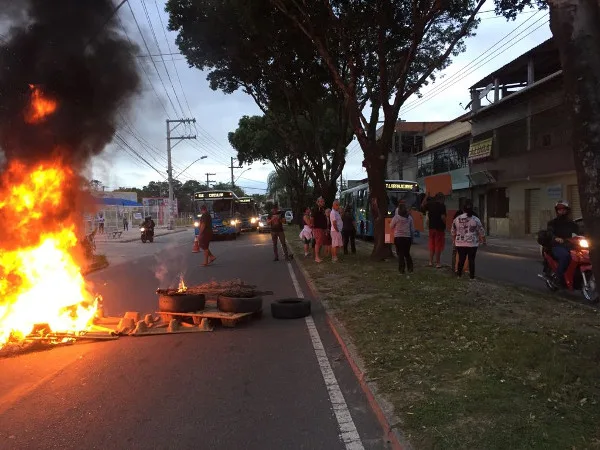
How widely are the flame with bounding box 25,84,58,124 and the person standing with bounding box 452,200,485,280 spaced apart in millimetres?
7644

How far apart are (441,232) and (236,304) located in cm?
643

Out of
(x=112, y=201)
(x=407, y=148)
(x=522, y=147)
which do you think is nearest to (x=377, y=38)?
(x=522, y=147)

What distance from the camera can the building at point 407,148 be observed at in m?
45.7

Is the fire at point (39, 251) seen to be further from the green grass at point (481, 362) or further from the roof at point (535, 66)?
the roof at point (535, 66)

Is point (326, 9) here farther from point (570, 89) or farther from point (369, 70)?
point (570, 89)

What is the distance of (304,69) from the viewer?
19.6m

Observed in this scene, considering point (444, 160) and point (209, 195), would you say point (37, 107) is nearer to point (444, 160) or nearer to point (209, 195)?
point (209, 195)

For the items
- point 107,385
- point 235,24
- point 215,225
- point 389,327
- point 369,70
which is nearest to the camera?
point 107,385

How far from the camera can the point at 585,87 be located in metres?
3.96

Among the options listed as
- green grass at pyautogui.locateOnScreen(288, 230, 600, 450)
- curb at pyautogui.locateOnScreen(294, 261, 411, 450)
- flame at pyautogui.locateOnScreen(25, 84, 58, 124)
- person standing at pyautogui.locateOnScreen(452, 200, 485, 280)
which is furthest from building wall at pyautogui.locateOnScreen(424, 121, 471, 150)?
flame at pyautogui.locateOnScreen(25, 84, 58, 124)

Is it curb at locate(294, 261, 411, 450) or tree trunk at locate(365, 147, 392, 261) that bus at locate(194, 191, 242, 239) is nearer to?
tree trunk at locate(365, 147, 392, 261)

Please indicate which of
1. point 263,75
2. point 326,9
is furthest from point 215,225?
point 326,9

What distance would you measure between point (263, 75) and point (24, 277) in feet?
52.0

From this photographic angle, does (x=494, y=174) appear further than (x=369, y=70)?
Yes
